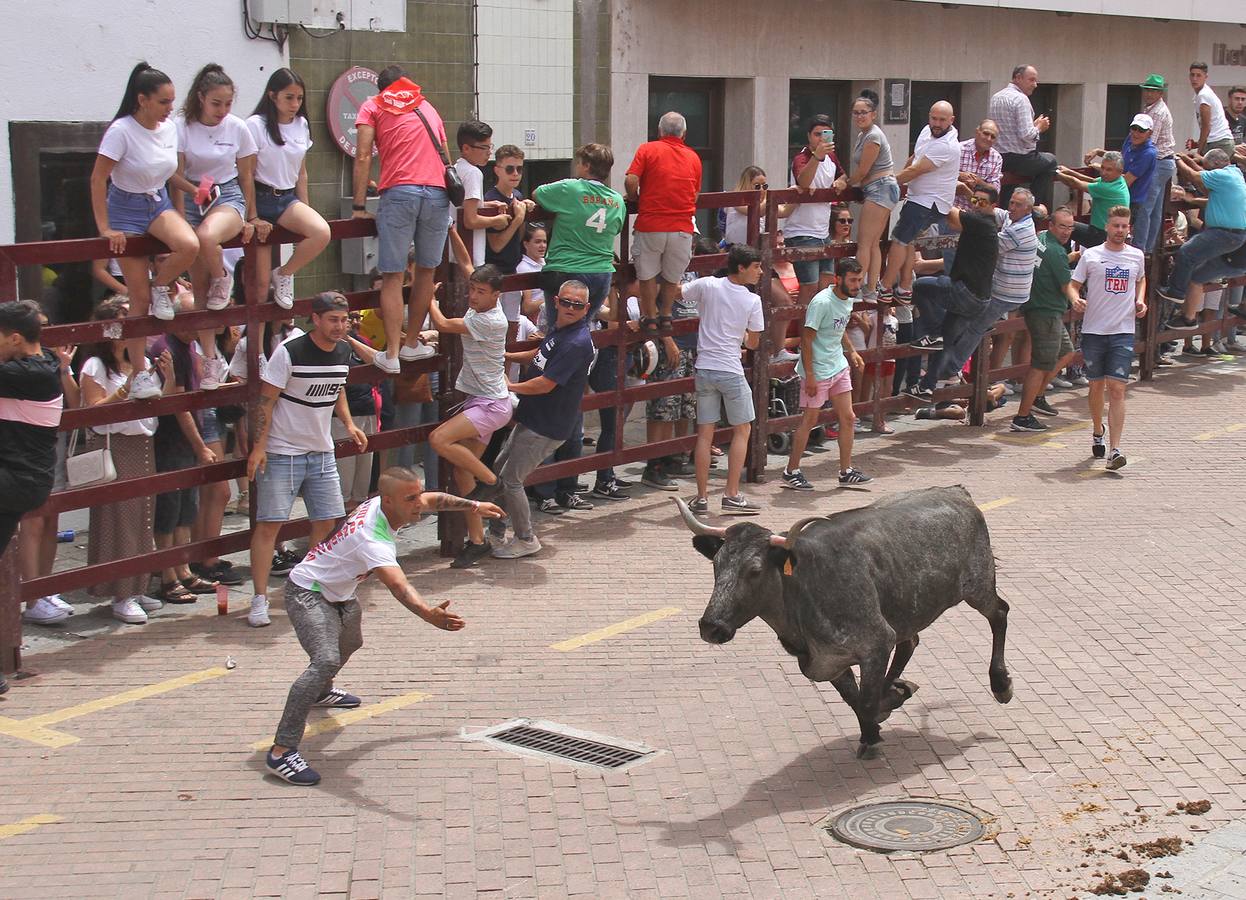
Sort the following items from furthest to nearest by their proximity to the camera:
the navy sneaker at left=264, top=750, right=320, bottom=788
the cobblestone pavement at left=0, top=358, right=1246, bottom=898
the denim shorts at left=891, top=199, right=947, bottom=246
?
the denim shorts at left=891, top=199, right=947, bottom=246 → the navy sneaker at left=264, top=750, right=320, bottom=788 → the cobblestone pavement at left=0, top=358, right=1246, bottom=898

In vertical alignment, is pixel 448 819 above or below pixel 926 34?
below

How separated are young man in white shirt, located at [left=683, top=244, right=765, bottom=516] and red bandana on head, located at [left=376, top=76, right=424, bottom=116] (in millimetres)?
2884

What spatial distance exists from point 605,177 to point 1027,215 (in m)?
5.07

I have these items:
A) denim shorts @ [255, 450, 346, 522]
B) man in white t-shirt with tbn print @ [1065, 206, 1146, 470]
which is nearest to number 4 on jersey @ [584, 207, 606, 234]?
denim shorts @ [255, 450, 346, 522]

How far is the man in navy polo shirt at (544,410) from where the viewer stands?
1170cm

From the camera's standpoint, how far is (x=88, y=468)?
10.1 m

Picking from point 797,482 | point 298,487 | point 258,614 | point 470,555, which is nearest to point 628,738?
point 258,614

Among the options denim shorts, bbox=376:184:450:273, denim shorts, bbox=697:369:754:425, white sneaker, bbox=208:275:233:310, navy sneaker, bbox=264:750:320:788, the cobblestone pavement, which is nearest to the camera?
the cobblestone pavement

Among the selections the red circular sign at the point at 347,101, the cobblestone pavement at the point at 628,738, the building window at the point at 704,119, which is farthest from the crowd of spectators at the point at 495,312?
the building window at the point at 704,119

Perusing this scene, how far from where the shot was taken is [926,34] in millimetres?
20906

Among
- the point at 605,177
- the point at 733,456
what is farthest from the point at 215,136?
the point at 733,456

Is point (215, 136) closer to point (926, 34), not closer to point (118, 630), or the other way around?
point (118, 630)

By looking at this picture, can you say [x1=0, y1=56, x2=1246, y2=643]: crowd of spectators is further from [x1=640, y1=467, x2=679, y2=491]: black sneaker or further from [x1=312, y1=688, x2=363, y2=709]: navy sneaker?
[x1=312, y1=688, x2=363, y2=709]: navy sneaker

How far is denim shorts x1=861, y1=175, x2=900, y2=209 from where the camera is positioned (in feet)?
47.9
